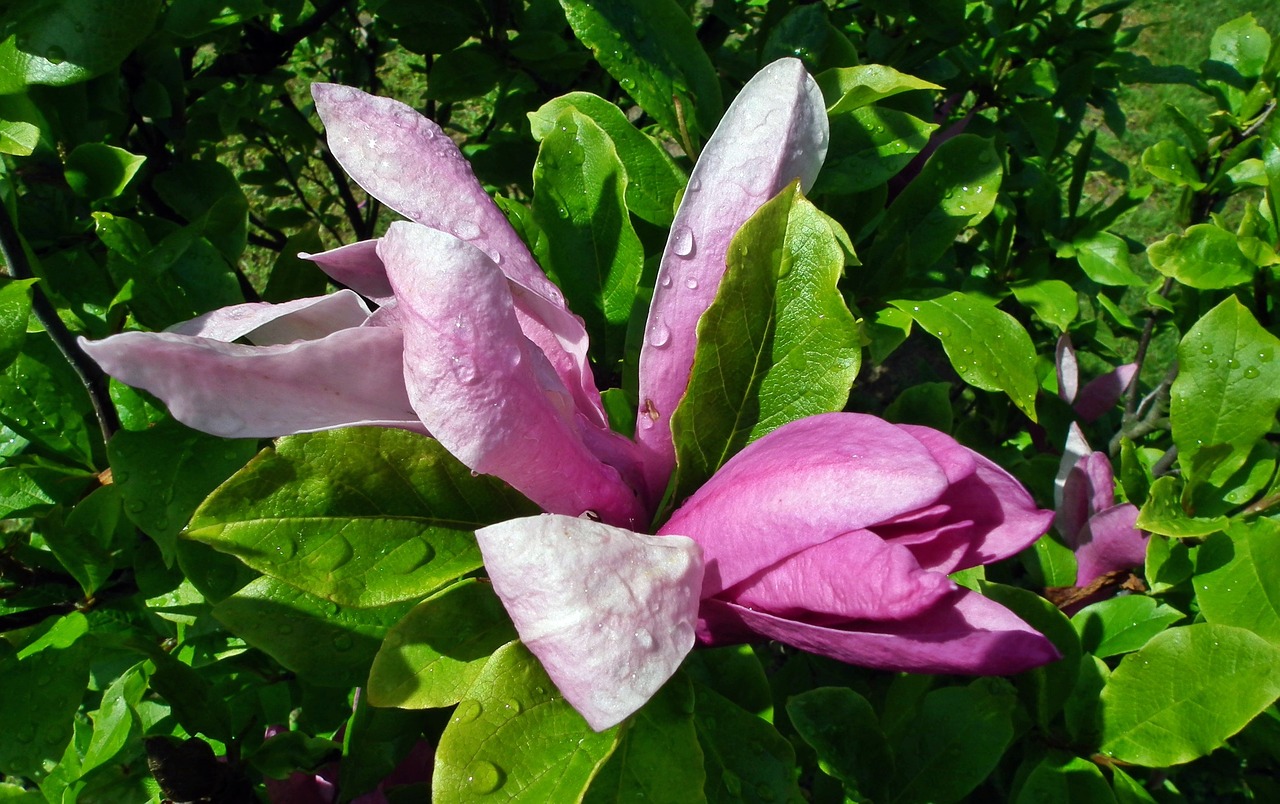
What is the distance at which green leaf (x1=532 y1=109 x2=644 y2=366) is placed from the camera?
1057 mm

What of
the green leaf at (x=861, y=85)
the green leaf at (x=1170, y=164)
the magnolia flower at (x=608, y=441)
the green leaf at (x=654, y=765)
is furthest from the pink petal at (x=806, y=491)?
the green leaf at (x=1170, y=164)

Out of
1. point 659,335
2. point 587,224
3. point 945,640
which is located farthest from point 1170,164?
point 945,640

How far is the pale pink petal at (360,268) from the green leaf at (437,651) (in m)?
0.28

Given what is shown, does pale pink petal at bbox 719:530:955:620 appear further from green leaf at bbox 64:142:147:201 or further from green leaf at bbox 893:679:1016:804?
green leaf at bbox 64:142:147:201

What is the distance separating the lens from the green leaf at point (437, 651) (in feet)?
2.65

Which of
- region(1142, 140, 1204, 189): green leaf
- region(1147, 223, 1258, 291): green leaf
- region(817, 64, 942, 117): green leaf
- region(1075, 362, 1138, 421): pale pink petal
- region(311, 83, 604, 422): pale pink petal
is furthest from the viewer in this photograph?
region(1075, 362, 1138, 421): pale pink petal

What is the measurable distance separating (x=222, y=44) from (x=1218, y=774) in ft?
7.92

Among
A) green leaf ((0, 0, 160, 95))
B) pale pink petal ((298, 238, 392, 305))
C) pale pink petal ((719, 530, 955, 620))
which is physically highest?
green leaf ((0, 0, 160, 95))

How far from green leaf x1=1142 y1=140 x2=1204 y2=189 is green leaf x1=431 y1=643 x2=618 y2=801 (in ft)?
5.22

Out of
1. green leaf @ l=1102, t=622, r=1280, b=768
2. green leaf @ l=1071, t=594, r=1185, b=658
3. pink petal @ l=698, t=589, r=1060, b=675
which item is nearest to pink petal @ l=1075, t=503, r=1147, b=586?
green leaf @ l=1071, t=594, r=1185, b=658

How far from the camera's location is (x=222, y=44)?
176cm

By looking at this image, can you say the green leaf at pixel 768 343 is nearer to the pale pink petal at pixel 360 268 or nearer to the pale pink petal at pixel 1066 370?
the pale pink petal at pixel 360 268

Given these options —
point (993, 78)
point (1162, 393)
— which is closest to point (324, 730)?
point (1162, 393)

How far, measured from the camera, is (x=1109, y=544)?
4.65 feet
